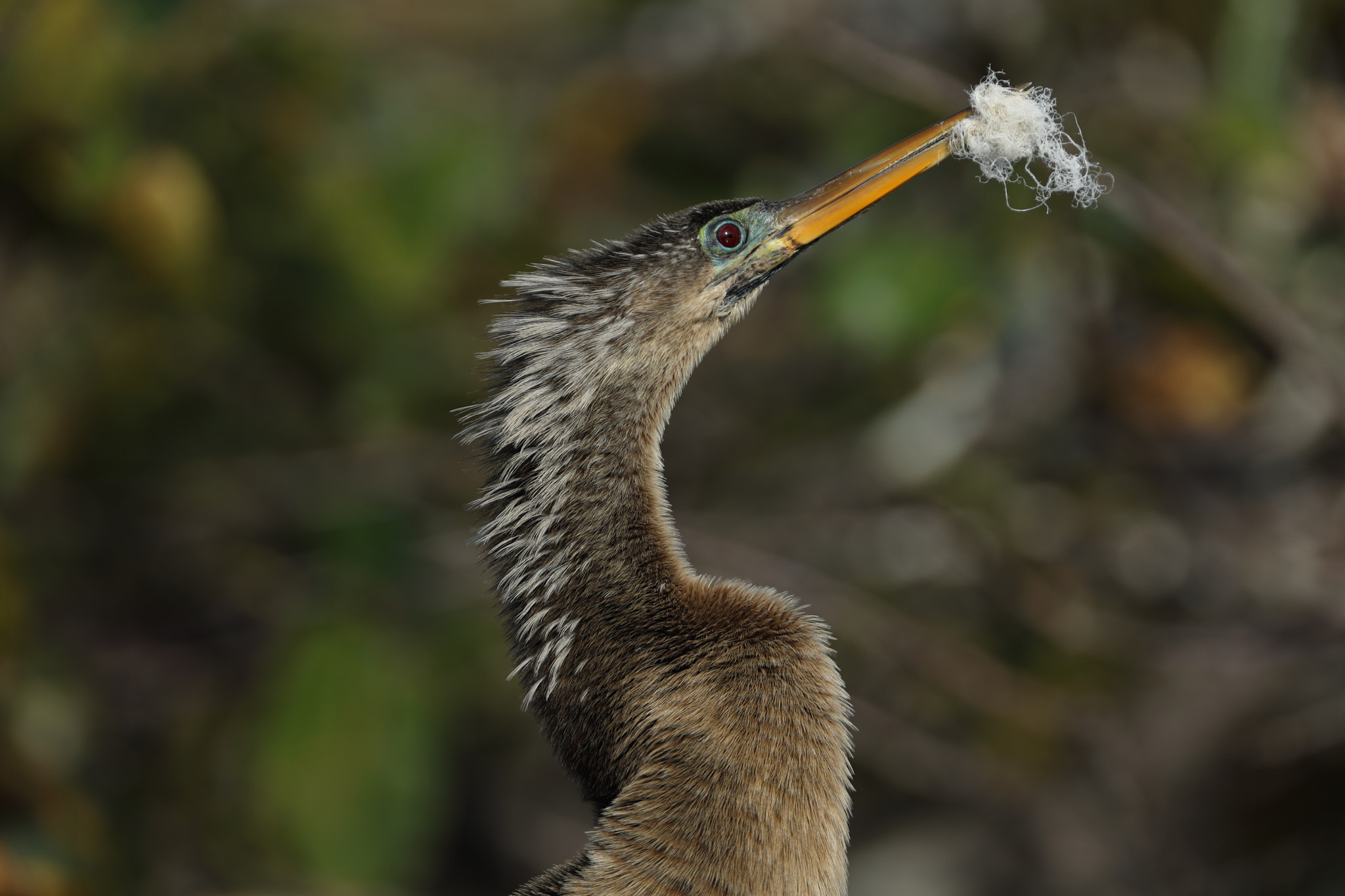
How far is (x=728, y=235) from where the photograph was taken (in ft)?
6.44

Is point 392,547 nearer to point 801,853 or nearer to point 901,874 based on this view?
point 901,874

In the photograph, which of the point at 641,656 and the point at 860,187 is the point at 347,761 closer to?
the point at 641,656

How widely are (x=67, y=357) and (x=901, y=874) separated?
3.66 metres

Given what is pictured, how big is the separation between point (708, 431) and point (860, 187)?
3665 millimetres

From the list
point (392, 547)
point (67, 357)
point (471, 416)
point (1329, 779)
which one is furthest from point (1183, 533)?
point (67, 357)

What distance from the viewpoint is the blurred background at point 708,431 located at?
380cm

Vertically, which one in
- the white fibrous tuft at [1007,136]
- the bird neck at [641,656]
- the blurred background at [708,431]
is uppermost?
the blurred background at [708,431]

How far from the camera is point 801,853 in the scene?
5.06ft

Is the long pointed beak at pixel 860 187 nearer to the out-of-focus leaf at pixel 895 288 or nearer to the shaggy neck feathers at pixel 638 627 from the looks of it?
the shaggy neck feathers at pixel 638 627

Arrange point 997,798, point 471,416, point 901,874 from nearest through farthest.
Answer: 1. point 471,416
2. point 997,798
3. point 901,874

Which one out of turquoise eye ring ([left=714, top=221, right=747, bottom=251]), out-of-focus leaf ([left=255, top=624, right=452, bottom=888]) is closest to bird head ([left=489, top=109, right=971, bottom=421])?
turquoise eye ring ([left=714, top=221, right=747, bottom=251])

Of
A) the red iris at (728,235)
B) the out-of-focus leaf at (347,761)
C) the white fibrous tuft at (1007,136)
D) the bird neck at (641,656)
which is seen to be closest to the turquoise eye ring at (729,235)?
the red iris at (728,235)

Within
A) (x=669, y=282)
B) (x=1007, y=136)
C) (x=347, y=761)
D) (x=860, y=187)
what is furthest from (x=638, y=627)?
(x=347, y=761)

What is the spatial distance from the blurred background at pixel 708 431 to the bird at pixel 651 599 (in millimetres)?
1572
